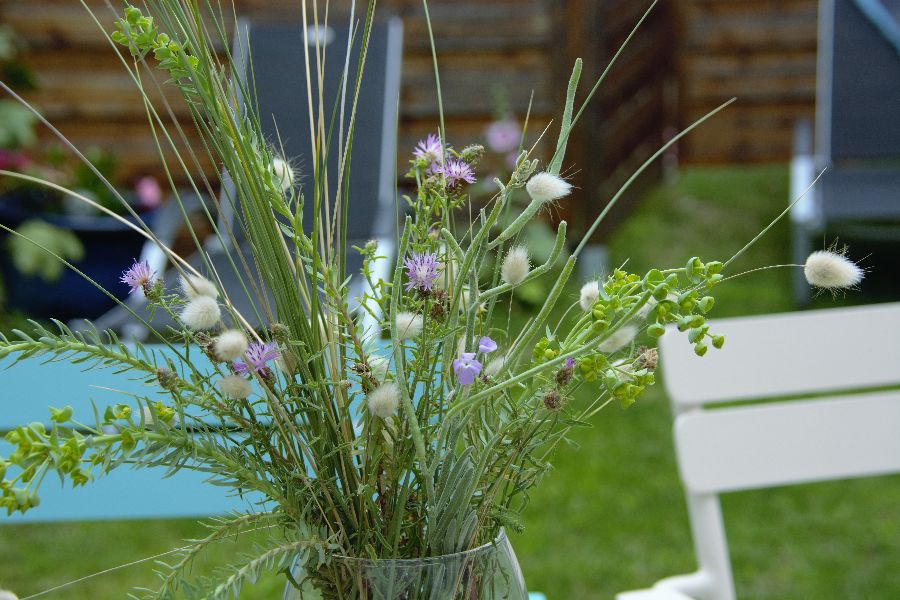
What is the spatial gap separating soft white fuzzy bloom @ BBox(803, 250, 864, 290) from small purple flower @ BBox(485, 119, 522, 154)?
3583mm

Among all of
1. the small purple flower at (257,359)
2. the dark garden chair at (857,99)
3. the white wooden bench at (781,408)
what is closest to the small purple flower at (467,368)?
the small purple flower at (257,359)

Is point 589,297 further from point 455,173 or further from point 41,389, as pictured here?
point 41,389

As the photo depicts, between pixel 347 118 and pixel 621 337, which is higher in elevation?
pixel 347 118

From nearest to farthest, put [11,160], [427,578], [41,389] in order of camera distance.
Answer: [427,578]
[41,389]
[11,160]

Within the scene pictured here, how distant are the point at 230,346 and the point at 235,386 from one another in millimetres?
44

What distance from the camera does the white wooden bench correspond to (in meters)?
1.24

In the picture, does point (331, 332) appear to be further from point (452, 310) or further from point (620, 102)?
point (620, 102)

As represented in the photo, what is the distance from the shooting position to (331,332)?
2.17ft

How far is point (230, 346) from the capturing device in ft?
1.80

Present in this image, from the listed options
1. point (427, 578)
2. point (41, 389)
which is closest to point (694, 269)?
point (427, 578)

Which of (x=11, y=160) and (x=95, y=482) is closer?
(x=95, y=482)

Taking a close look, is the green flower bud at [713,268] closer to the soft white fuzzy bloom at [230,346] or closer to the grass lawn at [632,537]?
the soft white fuzzy bloom at [230,346]

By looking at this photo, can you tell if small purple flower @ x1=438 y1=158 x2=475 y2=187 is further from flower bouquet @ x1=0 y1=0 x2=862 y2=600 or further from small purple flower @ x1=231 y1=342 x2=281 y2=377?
small purple flower @ x1=231 y1=342 x2=281 y2=377

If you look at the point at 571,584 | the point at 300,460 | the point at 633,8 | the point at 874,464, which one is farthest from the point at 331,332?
the point at 633,8
